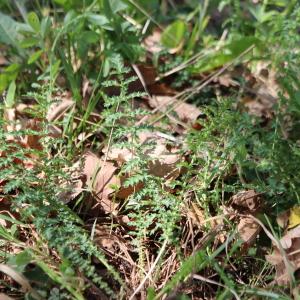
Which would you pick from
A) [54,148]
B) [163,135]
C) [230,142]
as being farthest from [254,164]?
[54,148]

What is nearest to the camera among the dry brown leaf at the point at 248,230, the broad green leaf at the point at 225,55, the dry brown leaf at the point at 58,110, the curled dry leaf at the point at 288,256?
the curled dry leaf at the point at 288,256

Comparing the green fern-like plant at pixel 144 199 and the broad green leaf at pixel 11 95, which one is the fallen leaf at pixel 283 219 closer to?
the green fern-like plant at pixel 144 199

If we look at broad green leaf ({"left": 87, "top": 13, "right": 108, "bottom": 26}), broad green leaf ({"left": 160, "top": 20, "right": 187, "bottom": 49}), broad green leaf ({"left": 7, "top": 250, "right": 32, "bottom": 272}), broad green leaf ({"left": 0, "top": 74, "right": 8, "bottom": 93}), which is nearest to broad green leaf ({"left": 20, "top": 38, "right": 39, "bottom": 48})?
broad green leaf ({"left": 0, "top": 74, "right": 8, "bottom": 93})

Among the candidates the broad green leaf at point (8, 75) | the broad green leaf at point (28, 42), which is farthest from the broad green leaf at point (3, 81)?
the broad green leaf at point (28, 42)

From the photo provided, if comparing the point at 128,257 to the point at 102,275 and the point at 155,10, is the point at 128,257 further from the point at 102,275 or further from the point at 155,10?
the point at 155,10

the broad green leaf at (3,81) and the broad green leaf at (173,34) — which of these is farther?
the broad green leaf at (173,34)

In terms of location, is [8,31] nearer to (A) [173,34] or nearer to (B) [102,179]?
(A) [173,34]

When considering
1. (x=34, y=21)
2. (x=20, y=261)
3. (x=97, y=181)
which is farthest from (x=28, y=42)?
(x=20, y=261)
